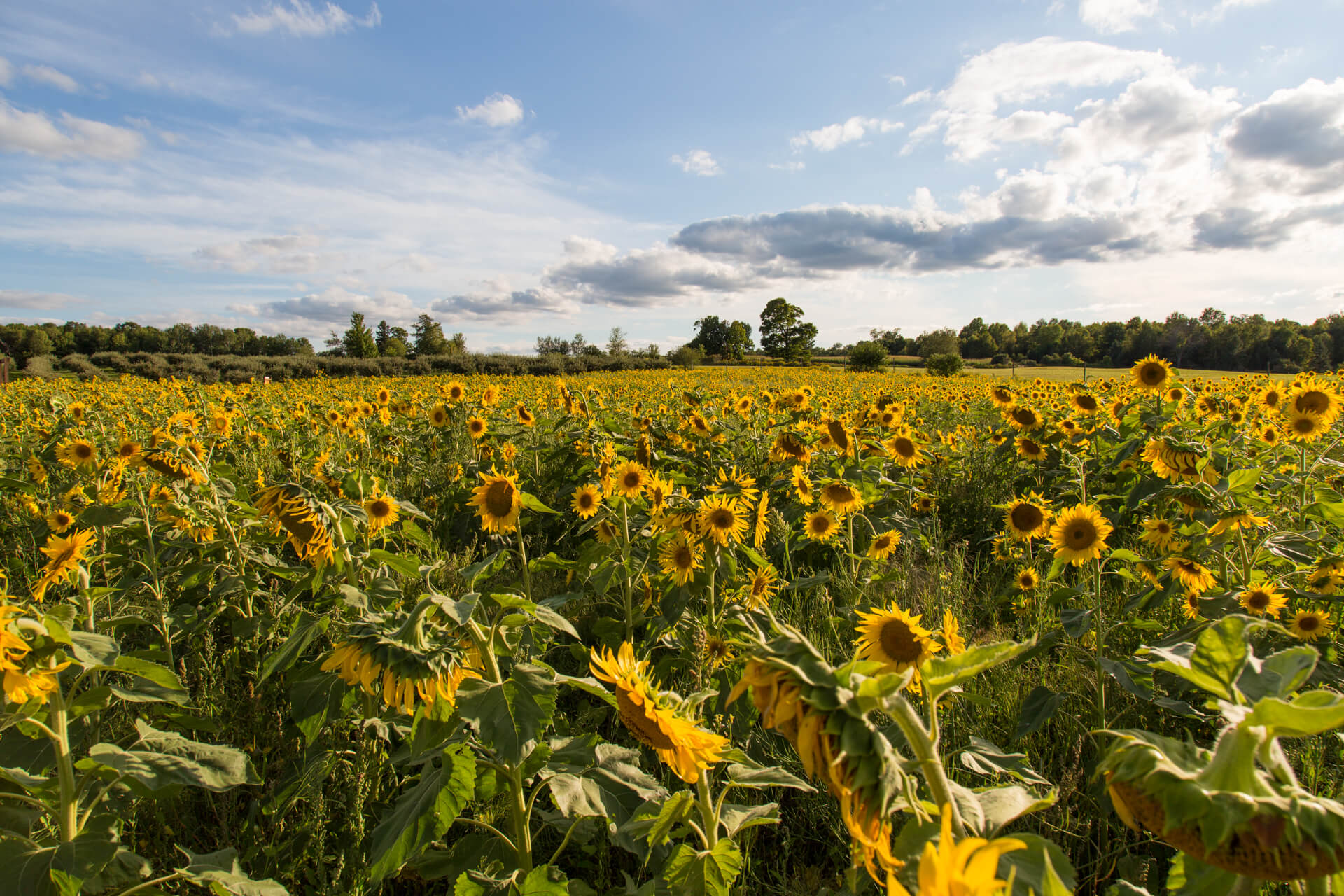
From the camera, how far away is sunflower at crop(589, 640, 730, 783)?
3.40ft

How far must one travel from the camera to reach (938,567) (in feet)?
12.7

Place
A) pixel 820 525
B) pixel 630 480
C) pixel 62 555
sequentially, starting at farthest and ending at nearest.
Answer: pixel 820 525, pixel 630 480, pixel 62 555

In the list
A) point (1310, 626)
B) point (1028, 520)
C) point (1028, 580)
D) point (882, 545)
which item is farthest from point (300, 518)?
point (1310, 626)

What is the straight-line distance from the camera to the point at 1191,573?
256 cm

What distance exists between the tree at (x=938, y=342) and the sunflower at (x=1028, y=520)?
6590 centimetres

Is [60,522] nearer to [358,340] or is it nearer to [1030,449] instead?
[1030,449]

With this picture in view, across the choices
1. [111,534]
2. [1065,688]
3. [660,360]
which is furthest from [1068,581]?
[660,360]

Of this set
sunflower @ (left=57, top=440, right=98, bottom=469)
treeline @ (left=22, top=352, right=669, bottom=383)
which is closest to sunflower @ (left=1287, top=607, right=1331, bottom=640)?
sunflower @ (left=57, top=440, right=98, bottom=469)

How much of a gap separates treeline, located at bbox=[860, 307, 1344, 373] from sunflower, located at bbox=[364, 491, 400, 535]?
938 inches

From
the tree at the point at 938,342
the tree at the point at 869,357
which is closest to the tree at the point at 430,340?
the tree at the point at 869,357

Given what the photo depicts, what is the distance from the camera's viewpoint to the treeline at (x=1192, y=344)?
33.2m

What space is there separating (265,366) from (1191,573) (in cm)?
2810

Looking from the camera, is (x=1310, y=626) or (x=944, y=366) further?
(x=944, y=366)

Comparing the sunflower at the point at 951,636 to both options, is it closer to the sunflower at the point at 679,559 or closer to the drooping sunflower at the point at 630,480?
the sunflower at the point at 679,559
